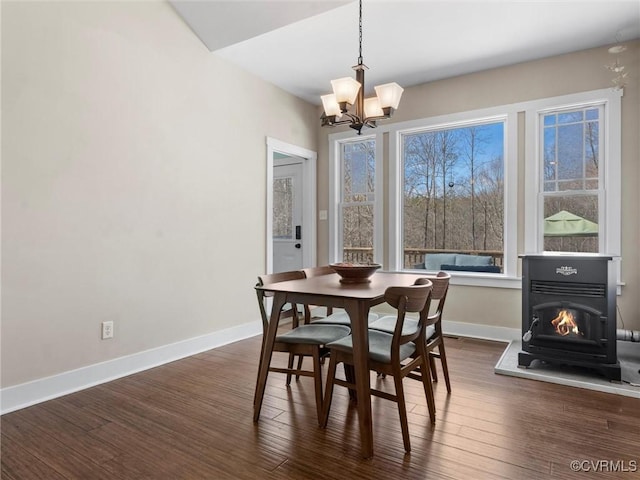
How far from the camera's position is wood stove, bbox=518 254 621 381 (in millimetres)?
2820

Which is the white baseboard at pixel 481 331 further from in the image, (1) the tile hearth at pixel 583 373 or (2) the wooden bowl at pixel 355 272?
(2) the wooden bowl at pixel 355 272

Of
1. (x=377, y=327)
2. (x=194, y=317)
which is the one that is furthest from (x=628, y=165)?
(x=194, y=317)

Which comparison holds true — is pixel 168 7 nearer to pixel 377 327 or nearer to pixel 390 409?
pixel 377 327

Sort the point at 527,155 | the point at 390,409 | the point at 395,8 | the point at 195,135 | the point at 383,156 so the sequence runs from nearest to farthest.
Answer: the point at 390,409
the point at 395,8
the point at 195,135
the point at 527,155
the point at 383,156

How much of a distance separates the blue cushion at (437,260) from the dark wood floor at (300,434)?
1.65m

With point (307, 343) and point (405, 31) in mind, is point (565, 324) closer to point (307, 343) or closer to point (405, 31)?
point (307, 343)

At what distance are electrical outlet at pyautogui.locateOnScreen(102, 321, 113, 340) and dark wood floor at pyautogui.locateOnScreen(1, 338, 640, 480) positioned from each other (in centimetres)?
34

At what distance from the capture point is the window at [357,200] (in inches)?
189

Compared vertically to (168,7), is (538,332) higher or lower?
lower

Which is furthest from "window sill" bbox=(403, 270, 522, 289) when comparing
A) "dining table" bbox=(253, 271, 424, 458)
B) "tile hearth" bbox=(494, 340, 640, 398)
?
"dining table" bbox=(253, 271, 424, 458)

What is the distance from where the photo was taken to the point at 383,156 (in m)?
4.64

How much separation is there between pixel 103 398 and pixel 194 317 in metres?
1.10

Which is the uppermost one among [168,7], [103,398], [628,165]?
[168,7]

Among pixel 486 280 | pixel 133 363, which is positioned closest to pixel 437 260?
pixel 486 280
